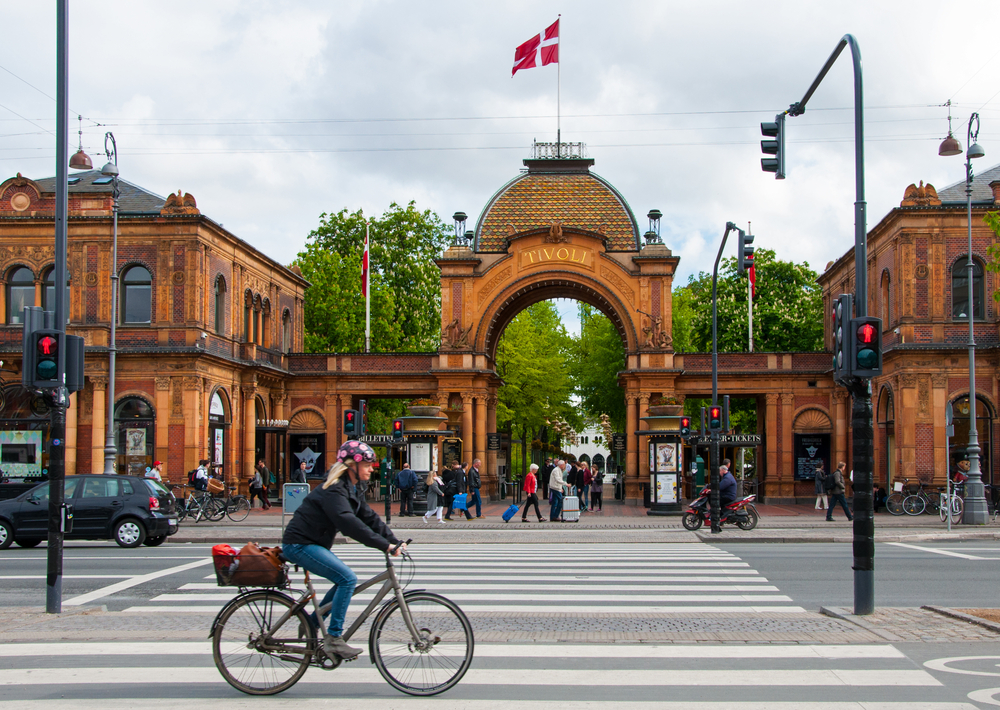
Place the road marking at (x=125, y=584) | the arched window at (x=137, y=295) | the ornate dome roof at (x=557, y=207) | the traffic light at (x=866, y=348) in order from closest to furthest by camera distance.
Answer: the traffic light at (x=866, y=348) < the road marking at (x=125, y=584) < the arched window at (x=137, y=295) < the ornate dome roof at (x=557, y=207)

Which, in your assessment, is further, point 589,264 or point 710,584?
point 589,264

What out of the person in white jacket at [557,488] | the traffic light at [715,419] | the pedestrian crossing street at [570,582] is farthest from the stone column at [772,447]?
the pedestrian crossing street at [570,582]

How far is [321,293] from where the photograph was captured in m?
56.6

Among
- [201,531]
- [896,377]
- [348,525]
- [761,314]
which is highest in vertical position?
[761,314]

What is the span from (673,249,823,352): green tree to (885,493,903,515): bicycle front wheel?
2377cm

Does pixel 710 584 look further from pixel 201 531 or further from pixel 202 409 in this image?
pixel 202 409

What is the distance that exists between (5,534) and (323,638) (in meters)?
15.7

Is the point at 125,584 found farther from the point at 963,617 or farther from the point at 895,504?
the point at 895,504

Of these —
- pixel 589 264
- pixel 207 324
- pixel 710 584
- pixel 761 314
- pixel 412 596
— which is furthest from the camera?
pixel 761 314

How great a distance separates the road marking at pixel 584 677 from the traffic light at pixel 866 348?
4.22m

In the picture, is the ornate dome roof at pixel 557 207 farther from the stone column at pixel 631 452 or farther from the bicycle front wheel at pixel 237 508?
the bicycle front wheel at pixel 237 508

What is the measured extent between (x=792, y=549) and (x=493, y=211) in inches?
1153

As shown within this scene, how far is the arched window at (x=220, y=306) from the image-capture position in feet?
130

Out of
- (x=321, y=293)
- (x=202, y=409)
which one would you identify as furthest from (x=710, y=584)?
(x=321, y=293)
